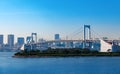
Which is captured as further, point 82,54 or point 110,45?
point 110,45

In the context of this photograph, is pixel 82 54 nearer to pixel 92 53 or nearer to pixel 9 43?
pixel 92 53

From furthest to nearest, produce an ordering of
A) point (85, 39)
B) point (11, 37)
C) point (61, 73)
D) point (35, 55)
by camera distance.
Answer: point (11, 37)
point (85, 39)
point (35, 55)
point (61, 73)

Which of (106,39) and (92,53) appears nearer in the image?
(92,53)

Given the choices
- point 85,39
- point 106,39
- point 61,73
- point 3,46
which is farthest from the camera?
point 3,46

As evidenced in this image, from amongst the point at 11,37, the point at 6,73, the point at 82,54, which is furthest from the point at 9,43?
the point at 6,73

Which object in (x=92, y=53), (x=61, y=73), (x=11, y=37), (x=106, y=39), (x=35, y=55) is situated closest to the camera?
(x=61, y=73)

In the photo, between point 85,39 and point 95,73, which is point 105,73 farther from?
point 85,39

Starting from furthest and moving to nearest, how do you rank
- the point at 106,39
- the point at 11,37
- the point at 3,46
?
the point at 11,37 < the point at 3,46 < the point at 106,39

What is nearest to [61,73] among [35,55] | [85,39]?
[35,55]
